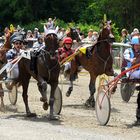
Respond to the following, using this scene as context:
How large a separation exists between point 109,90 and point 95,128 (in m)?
1.04

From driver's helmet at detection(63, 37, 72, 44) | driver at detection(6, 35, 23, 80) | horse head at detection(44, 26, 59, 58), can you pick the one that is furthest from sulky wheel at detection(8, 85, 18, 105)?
driver's helmet at detection(63, 37, 72, 44)

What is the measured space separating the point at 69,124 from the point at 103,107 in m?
0.82

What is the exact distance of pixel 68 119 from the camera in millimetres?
13891

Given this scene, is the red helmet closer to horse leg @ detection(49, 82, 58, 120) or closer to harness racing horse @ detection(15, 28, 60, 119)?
harness racing horse @ detection(15, 28, 60, 119)

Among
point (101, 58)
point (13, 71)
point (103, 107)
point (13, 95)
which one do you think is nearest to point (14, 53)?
point (13, 71)

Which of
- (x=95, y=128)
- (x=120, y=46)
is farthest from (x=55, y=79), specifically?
(x=120, y=46)

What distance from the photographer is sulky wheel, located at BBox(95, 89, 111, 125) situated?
41.8 feet

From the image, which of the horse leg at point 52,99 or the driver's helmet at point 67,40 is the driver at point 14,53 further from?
the driver's helmet at point 67,40

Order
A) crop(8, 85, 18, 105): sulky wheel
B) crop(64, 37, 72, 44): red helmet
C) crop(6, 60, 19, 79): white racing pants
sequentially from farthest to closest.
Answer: crop(64, 37, 72, 44): red helmet
crop(8, 85, 18, 105): sulky wheel
crop(6, 60, 19, 79): white racing pants

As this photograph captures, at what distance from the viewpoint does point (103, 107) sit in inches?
511

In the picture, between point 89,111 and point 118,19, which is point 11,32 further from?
point 118,19

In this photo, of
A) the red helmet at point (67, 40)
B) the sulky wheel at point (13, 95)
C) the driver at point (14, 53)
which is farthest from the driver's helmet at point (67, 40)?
the driver at point (14, 53)

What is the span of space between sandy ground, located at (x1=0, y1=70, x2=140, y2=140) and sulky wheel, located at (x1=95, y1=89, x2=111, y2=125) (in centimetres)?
16

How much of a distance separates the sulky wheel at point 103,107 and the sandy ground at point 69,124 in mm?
162
